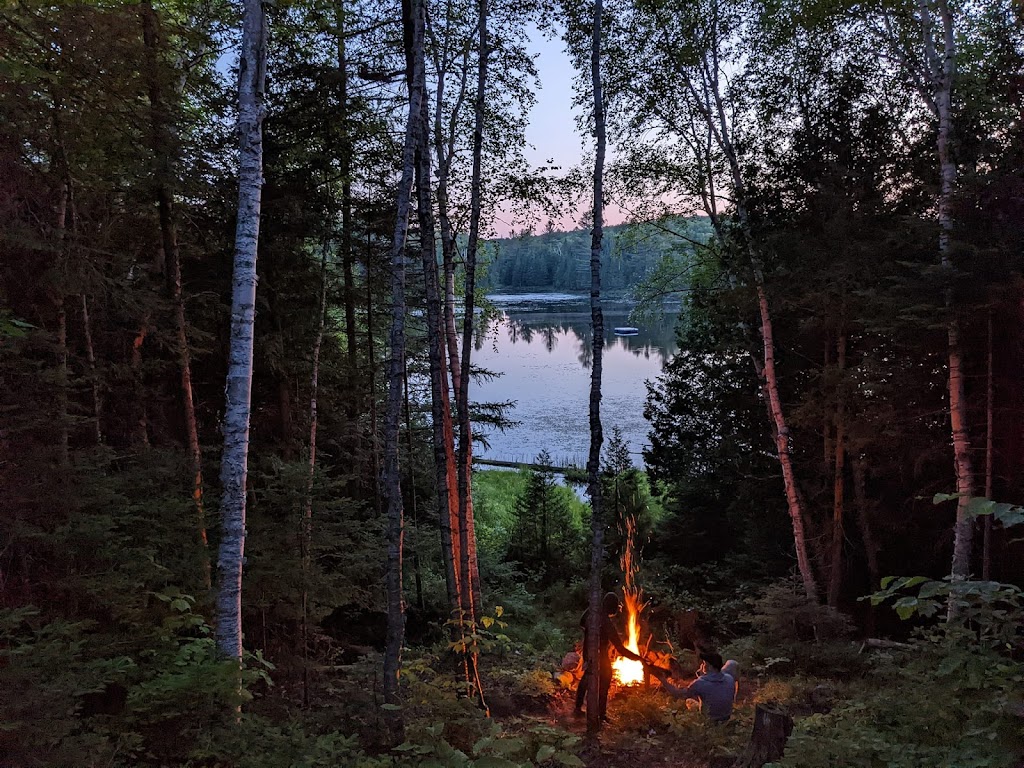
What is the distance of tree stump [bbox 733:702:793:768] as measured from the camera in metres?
4.54

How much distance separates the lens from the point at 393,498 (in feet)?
16.5

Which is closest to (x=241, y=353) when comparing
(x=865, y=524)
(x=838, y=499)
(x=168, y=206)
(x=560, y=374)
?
(x=168, y=206)

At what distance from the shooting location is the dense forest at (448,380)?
14.7ft

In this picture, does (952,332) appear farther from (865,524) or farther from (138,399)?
(138,399)

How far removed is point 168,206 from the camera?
21.6 ft

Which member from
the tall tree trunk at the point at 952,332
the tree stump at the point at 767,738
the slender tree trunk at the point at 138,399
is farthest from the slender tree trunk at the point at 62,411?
the tall tree trunk at the point at 952,332

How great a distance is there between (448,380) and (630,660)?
4.25 meters

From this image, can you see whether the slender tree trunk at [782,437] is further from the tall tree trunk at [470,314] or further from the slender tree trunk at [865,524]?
the tall tree trunk at [470,314]

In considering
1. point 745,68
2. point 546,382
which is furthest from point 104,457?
point 546,382

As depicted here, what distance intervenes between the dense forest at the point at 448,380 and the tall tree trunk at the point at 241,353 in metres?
0.03

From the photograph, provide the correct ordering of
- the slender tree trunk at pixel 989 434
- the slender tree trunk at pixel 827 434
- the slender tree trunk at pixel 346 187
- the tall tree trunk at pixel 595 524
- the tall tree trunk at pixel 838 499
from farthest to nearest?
the slender tree trunk at pixel 827 434 < the tall tree trunk at pixel 838 499 < the slender tree trunk at pixel 346 187 < the slender tree trunk at pixel 989 434 < the tall tree trunk at pixel 595 524

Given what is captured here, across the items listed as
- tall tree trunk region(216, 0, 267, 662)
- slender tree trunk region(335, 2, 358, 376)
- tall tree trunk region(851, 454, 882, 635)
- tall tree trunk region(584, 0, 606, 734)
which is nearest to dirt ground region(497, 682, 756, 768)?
tall tree trunk region(584, 0, 606, 734)

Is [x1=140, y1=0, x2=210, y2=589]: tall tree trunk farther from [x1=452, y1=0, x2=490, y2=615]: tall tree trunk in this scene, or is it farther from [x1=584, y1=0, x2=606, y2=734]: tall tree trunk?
[x1=584, y1=0, x2=606, y2=734]: tall tree trunk

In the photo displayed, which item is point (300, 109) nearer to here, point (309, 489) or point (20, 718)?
point (309, 489)
